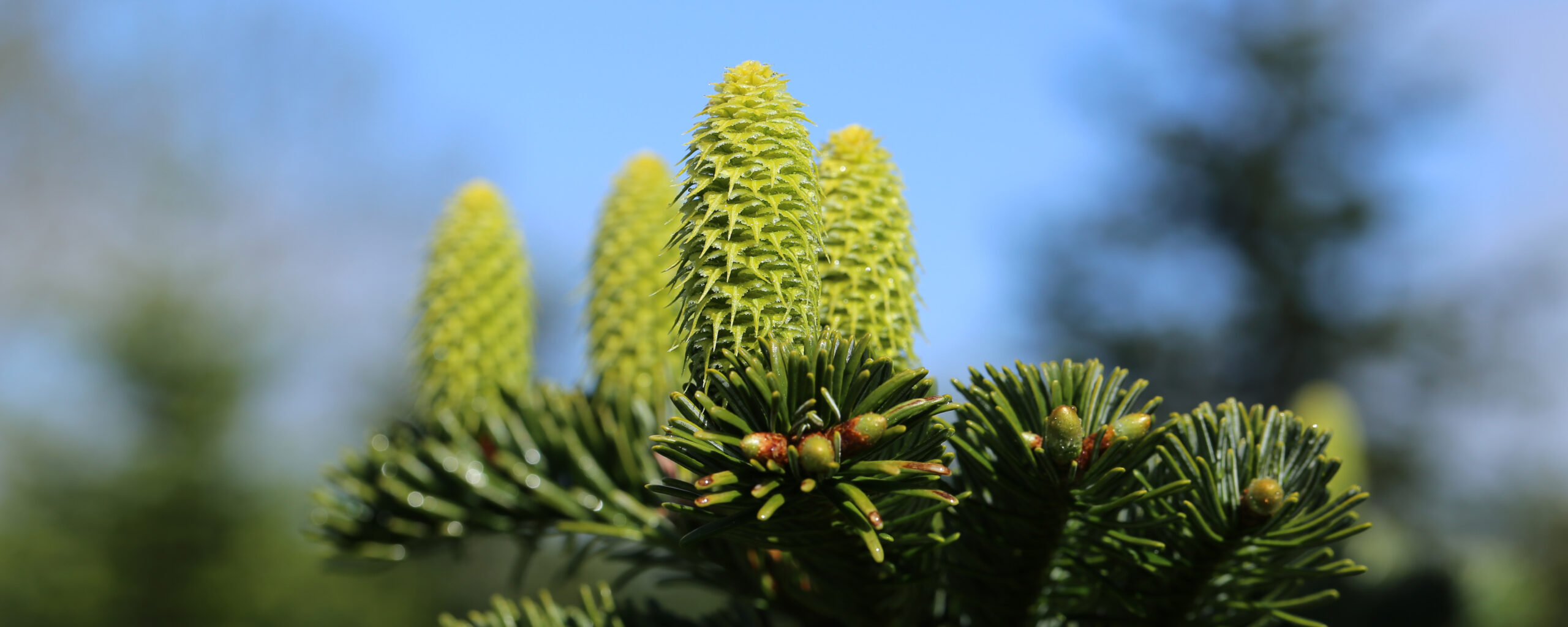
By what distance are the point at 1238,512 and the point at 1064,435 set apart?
6.7 inches

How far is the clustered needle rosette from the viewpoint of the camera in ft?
1.79

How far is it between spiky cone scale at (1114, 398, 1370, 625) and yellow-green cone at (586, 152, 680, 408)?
0.56 metres

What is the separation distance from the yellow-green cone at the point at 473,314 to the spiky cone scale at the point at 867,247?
22.9 inches

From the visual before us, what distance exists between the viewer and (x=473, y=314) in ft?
3.99

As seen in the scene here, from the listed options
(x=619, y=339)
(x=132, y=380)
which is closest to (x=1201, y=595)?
(x=619, y=339)

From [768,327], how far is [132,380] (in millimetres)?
11183

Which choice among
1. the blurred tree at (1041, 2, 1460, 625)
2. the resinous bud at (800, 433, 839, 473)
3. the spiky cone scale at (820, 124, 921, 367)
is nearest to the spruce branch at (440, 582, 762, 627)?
the spiky cone scale at (820, 124, 921, 367)

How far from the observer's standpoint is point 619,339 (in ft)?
3.67

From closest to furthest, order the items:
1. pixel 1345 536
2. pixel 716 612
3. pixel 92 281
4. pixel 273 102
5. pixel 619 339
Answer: pixel 1345 536
pixel 716 612
pixel 619 339
pixel 92 281
pixel 273 102

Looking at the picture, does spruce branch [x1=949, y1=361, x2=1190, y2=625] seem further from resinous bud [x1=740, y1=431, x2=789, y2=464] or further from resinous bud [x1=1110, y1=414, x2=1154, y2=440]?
resinous bud [x1=740, y1=431, x2=789, y2=464]

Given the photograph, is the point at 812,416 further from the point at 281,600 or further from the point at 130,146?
the point at 130,146

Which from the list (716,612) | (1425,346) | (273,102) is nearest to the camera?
(716,612)

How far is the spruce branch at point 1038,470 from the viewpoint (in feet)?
2.04

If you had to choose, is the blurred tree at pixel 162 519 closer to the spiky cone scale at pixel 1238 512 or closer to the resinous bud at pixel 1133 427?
the spiky cone scale at pixel 1238 512
